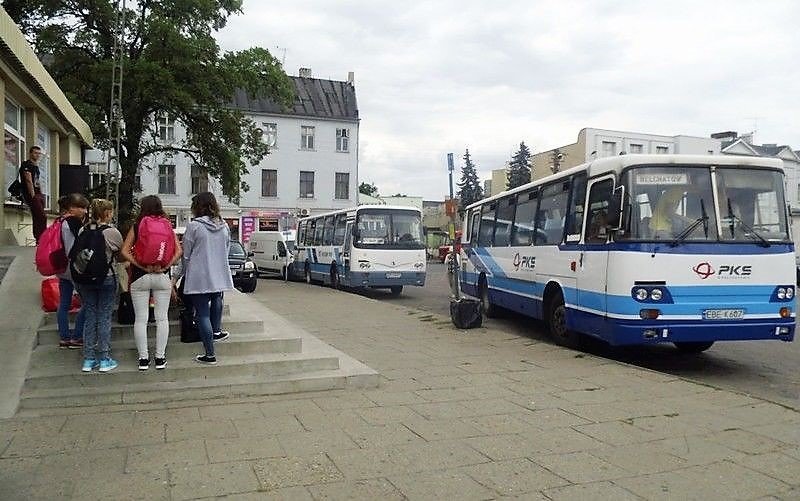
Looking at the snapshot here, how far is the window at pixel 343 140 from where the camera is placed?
51500 mm

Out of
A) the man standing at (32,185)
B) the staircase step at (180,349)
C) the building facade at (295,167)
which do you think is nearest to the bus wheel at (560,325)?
the staircase step at (180,349)

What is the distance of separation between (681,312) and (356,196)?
44.8m

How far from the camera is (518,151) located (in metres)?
68.4

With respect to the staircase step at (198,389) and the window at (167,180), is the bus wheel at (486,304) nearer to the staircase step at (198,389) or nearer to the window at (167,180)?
the staircase step at (198,389)

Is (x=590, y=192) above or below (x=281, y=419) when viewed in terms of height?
above

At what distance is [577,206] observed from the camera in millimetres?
9742

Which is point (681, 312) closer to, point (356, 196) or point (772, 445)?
point (772, 445)

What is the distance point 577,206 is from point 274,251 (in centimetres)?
2298

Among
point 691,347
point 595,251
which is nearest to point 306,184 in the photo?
point 691,347

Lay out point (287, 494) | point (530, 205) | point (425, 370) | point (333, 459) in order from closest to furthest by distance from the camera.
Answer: point (287, 494)
point (333, 459)
point (425, 370)
point (530, 205)

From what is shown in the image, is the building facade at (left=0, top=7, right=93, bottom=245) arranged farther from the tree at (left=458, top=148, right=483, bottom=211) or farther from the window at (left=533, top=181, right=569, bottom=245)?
the tree at (left=458, top=148, right=483, bottom=211)

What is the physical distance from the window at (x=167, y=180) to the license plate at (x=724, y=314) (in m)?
44.2

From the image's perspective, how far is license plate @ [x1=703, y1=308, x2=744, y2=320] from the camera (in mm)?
8109

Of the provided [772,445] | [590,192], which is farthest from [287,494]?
[590,192]
